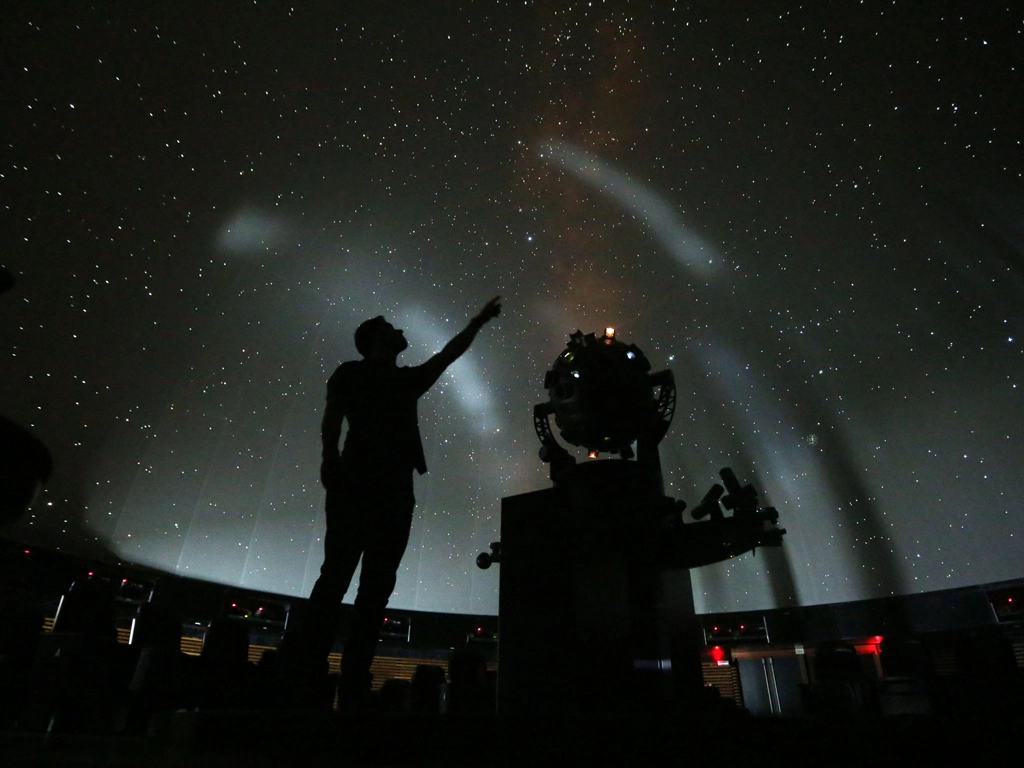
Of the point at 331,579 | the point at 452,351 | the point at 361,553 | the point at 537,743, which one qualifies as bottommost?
the point at 537,743

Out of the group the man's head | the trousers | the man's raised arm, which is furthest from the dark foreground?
the man's head

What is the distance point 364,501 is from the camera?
2648 millimetres

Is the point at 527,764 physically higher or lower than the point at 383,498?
lower

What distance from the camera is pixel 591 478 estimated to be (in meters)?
4.12

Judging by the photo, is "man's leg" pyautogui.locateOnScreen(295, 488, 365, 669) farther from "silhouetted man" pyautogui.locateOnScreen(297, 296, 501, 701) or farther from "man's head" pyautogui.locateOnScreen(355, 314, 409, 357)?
"man's head" pyautogui.locateOnScreen(355, 314, 409, 357)

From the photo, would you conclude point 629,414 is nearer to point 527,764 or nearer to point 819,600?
point 527,764

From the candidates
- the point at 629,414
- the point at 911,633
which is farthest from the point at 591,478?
the point at 911,633

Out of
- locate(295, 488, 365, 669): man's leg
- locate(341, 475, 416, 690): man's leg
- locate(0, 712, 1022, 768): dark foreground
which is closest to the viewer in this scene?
locate(0, 712, 1022, 768): dark foreground

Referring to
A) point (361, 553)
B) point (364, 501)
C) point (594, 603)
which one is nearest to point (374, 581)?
point (361, 553)

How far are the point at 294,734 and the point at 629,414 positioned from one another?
342 cm

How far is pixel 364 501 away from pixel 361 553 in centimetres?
25

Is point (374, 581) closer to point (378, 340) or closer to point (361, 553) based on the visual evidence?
point (361, 553)

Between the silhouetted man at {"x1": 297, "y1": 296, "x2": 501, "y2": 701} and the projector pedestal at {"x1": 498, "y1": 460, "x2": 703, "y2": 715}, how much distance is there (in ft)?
4.34

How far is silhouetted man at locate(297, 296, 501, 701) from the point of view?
2.50 m
